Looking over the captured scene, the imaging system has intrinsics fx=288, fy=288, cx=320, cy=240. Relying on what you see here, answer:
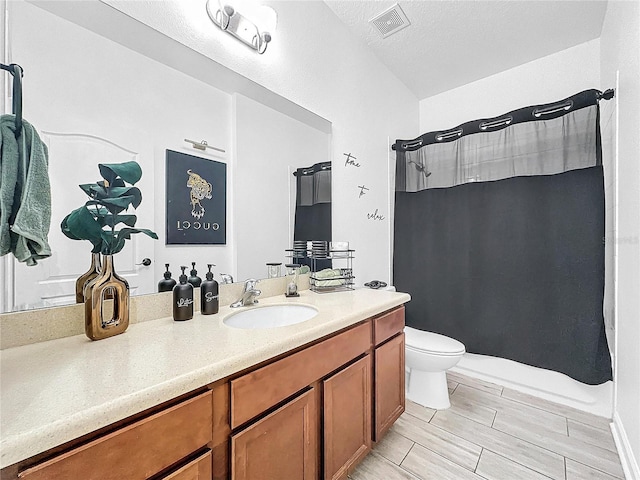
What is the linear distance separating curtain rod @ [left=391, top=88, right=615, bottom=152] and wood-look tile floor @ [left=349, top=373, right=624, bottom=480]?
6.55 feet

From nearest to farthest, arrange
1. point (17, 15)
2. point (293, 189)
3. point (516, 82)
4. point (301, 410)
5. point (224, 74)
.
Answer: point (17, 15) → point (301, 410) → point (224, 74) → point (293, 189) → point (516, 82)

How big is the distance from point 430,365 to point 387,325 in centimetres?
67

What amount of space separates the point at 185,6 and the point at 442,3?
159 cm

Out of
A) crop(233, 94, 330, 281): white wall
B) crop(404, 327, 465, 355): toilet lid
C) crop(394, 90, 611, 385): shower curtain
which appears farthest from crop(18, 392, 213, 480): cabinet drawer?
crop(394, 90, 611, 385): shower curtain

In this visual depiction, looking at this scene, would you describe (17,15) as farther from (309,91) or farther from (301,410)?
(301,410)

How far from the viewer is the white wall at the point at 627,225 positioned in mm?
1338

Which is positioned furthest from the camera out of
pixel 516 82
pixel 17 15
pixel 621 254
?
pixel 516 82

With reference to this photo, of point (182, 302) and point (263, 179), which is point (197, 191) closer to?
point (263, 179)

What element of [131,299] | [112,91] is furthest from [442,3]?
[131,299]

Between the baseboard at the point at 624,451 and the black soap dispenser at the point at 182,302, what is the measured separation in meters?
2.09

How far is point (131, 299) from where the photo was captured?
42.4 inches

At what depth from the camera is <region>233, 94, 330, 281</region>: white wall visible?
1.48m

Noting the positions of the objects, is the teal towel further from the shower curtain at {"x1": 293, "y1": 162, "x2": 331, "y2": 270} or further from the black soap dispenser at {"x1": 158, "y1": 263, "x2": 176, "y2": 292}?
the shower curtain at {"x1": 293, "y1": 162, "x2": 331, "y2": 270}

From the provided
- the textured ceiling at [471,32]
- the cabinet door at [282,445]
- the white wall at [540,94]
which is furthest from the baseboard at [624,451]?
the textured ceiling at [471,32]
